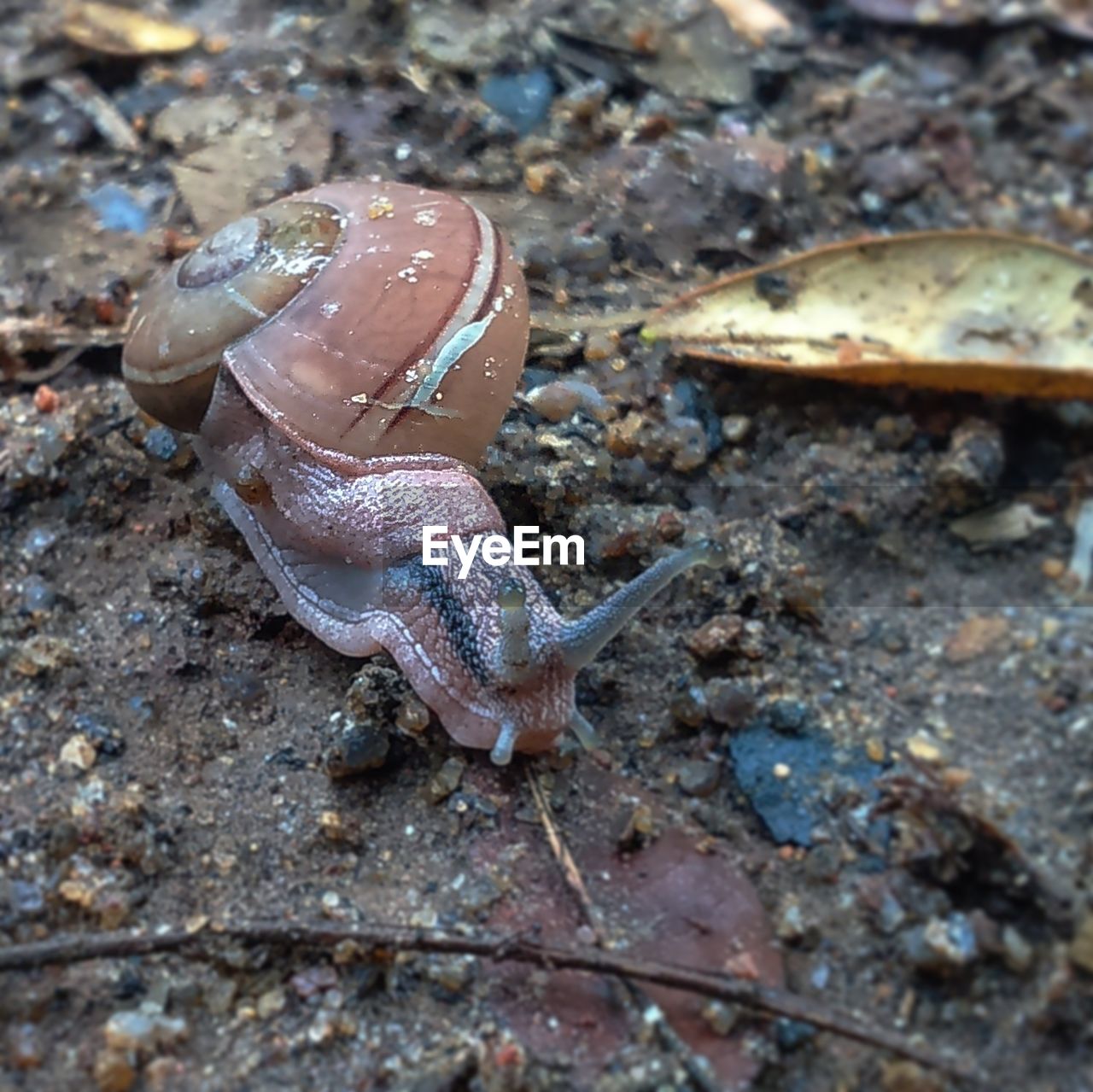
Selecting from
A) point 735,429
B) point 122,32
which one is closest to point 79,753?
point 735,429

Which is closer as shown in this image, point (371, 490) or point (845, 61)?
point (371, 490)

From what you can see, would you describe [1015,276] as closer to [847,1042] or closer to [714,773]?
[714,773]

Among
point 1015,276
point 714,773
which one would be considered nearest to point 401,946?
point 714,773

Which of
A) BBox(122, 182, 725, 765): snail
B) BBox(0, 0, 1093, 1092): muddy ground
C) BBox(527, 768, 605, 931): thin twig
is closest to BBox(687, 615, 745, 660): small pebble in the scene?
BBox(0, 0, 1093, 1092): muddy ground

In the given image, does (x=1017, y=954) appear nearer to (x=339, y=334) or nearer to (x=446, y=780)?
(x=446, y=780)

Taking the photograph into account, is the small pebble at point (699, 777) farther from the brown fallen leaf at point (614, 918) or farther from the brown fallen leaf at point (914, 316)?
the brown fallen leaf at point (914, 316)
